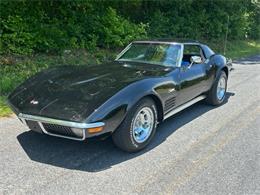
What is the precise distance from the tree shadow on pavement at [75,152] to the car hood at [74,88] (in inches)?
16.9

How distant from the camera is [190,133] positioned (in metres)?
4.69

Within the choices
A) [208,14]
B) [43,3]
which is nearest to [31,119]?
[43,3]

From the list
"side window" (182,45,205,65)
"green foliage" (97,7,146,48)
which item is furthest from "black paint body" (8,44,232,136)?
"green foliage" (97,7,146,48)

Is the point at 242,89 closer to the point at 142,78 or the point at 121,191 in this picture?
the point at 142,78

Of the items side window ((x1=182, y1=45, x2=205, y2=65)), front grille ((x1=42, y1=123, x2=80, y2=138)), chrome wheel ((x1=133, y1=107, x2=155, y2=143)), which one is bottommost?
chrome wheel ((x1=133, y1=107, x2=155, y2=143))

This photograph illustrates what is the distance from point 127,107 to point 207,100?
2724 millimetres

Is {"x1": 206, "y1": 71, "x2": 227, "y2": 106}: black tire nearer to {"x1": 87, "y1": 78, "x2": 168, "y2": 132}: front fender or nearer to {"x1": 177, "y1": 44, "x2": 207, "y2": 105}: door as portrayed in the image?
{"x1": 177, "y1": 44, "x2": 207, "y2": 105}: door

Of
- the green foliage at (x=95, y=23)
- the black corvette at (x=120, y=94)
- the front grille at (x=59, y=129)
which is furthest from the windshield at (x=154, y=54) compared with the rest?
the green foliage at (x=95, y=23)

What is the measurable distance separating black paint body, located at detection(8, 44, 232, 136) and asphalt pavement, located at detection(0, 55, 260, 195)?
462 millimetres

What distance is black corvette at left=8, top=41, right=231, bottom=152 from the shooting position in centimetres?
347

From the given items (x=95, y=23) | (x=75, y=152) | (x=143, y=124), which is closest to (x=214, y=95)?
(x=143, y=124)

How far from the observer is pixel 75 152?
3885 mm

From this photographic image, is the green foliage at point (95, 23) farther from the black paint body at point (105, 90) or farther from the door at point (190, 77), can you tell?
the door at point (190, 77)

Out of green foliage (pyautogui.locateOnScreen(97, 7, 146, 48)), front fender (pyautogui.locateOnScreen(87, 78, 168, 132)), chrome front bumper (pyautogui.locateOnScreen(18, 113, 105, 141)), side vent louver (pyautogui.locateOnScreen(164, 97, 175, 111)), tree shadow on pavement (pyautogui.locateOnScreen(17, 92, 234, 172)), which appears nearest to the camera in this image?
chrome front bumper (pyautogui.locateOnScreen(18, 113, 105, 141))
